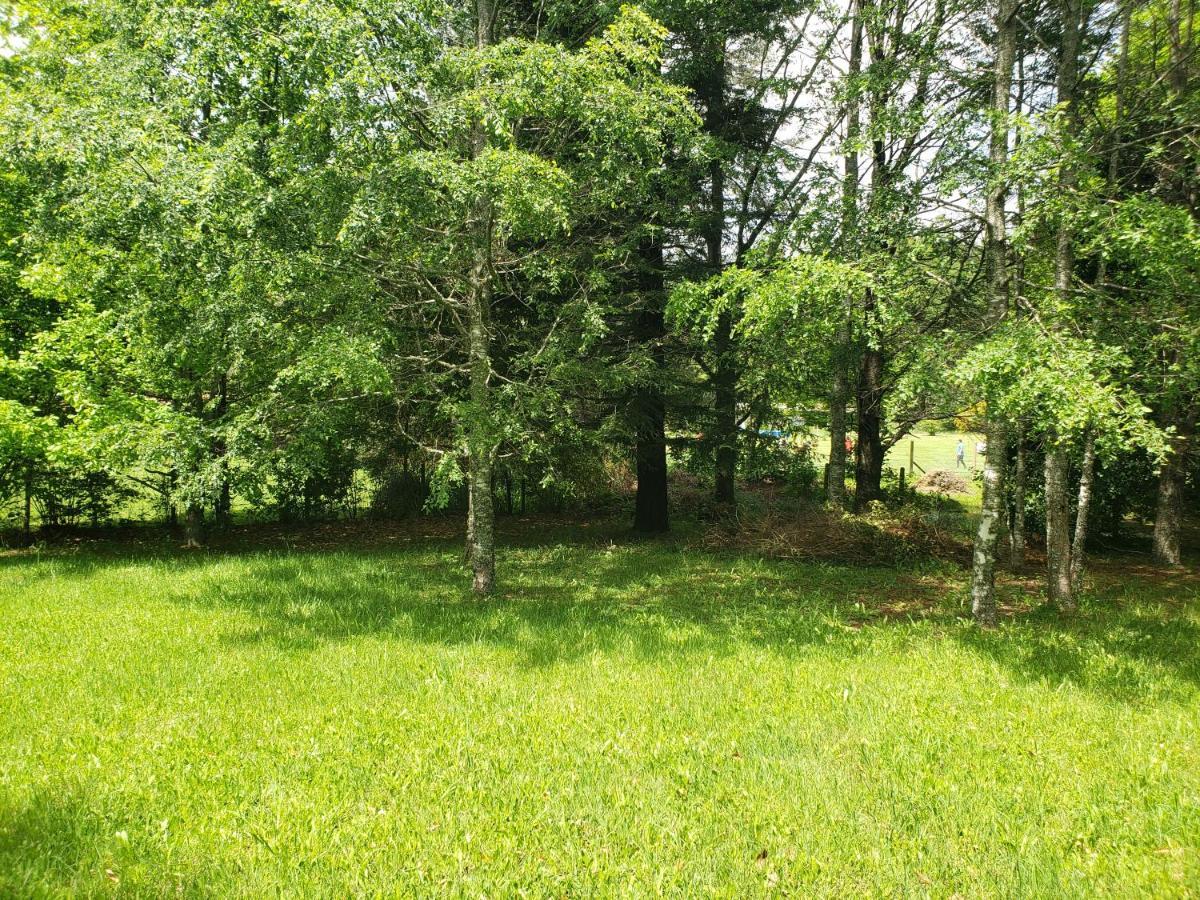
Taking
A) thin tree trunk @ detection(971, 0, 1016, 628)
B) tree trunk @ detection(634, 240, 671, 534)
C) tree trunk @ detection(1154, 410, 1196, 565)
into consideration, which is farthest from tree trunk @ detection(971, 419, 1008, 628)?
tree trunk @ detection(1154, 410, 1196, 565)

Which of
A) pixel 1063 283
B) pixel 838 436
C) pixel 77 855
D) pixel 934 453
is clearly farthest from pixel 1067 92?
pixel 934 453

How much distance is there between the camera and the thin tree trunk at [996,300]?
753 centimetres

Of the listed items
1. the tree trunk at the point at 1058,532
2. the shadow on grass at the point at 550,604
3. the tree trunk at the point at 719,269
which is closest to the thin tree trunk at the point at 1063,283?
the tree trunk at the point at 1058,532

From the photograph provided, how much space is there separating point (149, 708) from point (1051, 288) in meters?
9.94

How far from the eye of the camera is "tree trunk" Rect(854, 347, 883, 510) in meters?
14.6

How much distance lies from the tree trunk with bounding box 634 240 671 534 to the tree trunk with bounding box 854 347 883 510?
446cm

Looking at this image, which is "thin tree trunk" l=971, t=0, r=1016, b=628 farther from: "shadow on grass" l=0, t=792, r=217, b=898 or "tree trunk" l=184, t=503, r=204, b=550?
"tree trunk" l=184, t=503, r=204, b=550

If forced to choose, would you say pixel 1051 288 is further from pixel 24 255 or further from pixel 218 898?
pixel 24 255

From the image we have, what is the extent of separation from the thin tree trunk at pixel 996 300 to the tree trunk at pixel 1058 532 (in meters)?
1.56

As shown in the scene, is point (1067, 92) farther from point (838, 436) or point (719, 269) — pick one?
point (838, 436)

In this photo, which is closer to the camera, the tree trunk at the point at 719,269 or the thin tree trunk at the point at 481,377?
the thin tree trunk at the point at 481,377

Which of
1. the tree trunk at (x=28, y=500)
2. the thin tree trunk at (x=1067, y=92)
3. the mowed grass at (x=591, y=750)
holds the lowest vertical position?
the mowed grass at (x=591, y=750)

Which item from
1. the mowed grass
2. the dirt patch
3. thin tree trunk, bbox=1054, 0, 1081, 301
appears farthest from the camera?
the dirt patch

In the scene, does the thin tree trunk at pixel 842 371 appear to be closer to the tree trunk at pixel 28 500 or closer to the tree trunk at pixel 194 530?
the tree trunk at pixel 194 530
